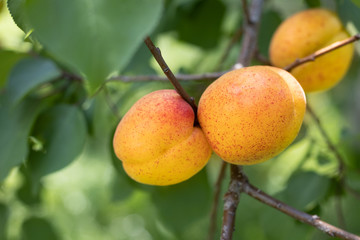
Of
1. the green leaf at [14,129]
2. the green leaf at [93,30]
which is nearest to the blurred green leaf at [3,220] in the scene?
the green leaf at [14,129]

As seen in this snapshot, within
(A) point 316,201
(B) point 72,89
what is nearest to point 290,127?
(A) point 316,201

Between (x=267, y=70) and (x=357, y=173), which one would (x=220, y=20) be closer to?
(x=357, y=173)

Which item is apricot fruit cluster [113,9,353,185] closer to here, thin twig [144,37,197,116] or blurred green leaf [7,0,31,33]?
thin twig [144,37,197,116]

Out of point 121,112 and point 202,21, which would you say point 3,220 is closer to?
point 121,112

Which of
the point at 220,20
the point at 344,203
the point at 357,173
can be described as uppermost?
the point at 220,20

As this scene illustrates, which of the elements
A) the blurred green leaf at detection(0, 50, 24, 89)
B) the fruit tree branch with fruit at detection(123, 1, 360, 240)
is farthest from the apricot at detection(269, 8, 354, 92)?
the blurred green leaf at detection(0, 50, 24, 89)

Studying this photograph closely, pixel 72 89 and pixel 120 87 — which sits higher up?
pixel 72 89
